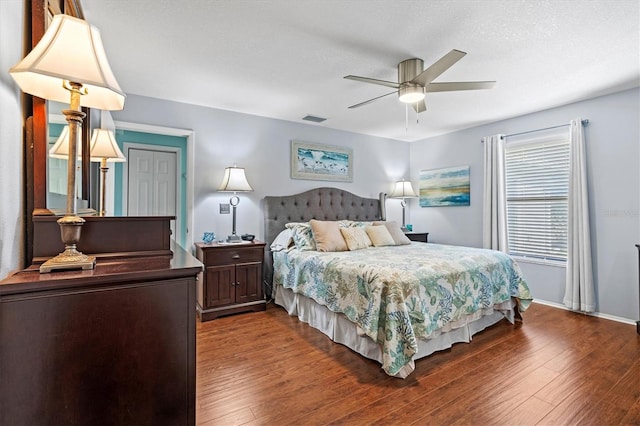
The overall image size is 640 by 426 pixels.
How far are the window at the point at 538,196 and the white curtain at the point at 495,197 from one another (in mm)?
120

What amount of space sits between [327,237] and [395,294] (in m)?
1.45

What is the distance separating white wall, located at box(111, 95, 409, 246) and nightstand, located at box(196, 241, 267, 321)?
54cm

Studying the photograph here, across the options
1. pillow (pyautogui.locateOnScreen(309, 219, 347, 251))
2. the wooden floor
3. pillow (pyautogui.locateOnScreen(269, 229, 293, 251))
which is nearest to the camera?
the wooden floor

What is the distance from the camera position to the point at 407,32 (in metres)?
2.21

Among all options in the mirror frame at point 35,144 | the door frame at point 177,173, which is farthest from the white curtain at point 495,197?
the mirror frame at point 35,144

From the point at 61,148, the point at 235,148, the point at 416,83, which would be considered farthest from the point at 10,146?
the point at 235,148

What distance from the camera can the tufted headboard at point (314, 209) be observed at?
13.6ft

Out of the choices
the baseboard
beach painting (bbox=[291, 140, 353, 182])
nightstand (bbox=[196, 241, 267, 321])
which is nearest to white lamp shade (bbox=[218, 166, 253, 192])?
nightstand (bbox=[196, 241, 267, 321])

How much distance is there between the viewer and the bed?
2215 mm

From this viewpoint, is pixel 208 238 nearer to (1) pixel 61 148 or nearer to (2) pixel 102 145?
(2) pixel 102 145

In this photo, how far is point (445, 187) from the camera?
514 cm

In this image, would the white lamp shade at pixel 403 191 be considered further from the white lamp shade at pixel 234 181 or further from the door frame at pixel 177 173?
the door frame at pixel 177 173

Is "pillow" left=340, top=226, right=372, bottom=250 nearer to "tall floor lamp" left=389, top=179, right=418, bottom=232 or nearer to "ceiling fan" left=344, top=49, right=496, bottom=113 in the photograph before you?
"tall floor lamp" left=389, top=179, right=418, bottom=232

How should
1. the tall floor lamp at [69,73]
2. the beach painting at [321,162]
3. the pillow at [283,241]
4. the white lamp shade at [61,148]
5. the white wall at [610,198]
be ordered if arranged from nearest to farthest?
1. the tall floor lamp at [69,73]
2. the white lamp shade at [61,148]
3. the white wall at [610,198]
4. the pillow at [283,241]
5. the beach painting at [321,162]
